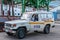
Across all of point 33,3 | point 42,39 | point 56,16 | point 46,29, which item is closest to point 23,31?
point 42,39

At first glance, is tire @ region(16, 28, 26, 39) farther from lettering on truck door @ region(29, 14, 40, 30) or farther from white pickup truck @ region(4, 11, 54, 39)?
lettering on truck door @ region(29, 14, 40, 30)

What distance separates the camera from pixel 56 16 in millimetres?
27062

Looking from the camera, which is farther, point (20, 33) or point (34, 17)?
point (34, 17)

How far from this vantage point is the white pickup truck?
482 inches

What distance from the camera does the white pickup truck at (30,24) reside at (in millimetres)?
12242

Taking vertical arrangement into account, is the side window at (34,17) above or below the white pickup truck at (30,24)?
above

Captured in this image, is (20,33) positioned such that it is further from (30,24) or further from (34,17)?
(34,17)

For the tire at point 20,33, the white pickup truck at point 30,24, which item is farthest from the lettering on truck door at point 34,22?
the tire at point 20,33

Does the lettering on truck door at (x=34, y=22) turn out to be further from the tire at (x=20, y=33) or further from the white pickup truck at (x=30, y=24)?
the tire at (x=20, y=33)

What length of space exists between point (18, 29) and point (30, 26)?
1.04 metres

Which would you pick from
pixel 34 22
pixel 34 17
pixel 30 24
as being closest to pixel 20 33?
pixel 30 24

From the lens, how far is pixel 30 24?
12938 millimetres

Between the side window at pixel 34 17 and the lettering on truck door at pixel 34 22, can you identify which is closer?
the lettering on truck door at pixel 34 22

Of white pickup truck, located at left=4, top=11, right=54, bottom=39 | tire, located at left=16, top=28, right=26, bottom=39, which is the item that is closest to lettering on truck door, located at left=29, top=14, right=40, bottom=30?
white pickup truck, located at left=4, top=11, right=54, bottom=39
